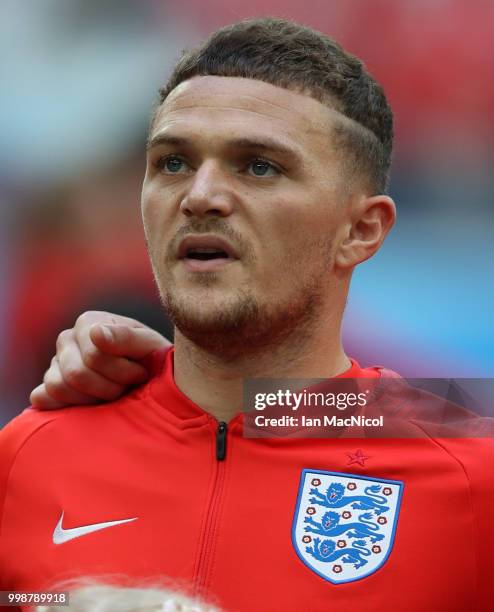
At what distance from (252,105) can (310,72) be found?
0.63ft

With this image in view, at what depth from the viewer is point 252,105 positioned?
219 cm

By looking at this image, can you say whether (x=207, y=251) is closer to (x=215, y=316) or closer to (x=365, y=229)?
(x=215, y=316)

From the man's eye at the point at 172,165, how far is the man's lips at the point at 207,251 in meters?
0.20

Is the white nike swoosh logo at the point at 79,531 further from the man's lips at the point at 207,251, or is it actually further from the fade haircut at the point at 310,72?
the fade haircut at the point at 310,72

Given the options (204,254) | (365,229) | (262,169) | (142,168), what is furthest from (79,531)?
(142,168)

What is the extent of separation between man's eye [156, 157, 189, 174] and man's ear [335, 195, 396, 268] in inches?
17.2

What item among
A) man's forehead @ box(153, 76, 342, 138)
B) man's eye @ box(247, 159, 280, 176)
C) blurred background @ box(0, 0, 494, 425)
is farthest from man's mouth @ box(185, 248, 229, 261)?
blurred background @ box(0, 0, 494, 425)

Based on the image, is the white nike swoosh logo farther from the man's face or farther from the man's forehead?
the man's forehead

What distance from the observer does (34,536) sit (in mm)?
2098

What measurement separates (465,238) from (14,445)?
3.37 metres

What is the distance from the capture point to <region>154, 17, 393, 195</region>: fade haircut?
7.42 feet

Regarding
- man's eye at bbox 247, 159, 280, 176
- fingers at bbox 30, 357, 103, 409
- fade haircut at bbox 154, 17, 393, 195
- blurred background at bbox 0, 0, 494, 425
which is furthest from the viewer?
blurred background at bbox 0, 0, 494, 425

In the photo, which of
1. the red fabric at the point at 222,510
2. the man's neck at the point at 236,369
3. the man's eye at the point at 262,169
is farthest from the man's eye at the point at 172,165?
the red fabric at the point at 222,510

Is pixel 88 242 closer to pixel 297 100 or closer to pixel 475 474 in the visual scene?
pixel 297 100
